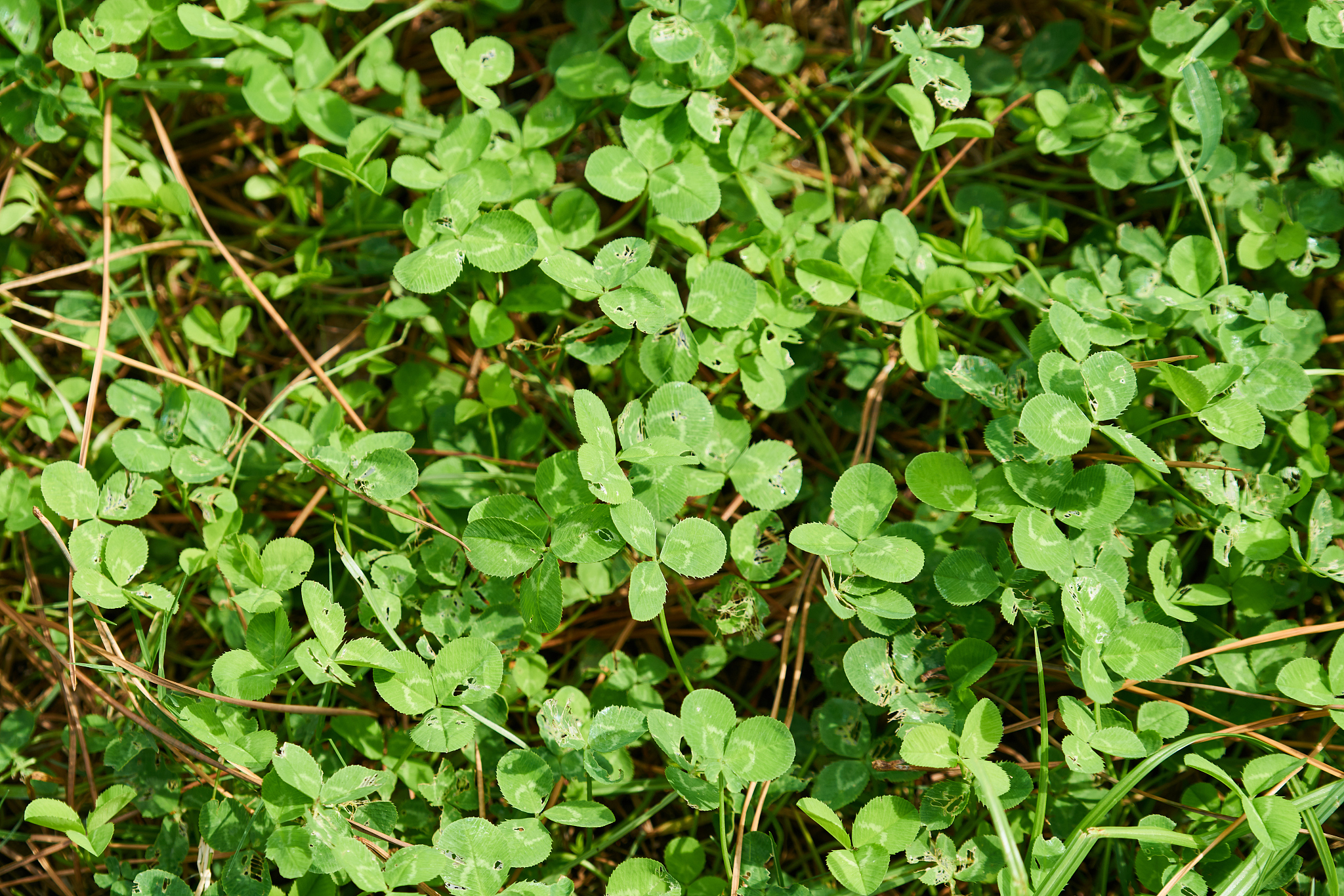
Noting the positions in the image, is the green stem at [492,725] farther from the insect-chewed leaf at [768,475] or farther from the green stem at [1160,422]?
the green stem at [1160,422]

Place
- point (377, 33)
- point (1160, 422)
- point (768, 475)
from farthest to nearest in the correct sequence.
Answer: point (377, 33) < point (768, 475) < point (1160, 422)

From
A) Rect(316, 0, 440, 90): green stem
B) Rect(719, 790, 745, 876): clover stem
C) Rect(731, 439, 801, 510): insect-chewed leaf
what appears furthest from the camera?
Rect(316, 0, 440, 90): green stem

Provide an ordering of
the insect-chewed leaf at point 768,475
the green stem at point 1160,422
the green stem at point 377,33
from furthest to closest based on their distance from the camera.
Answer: the green stem at point 377,33, the insect-chewed leaf at point 768,475, the green stem at point 1160,422

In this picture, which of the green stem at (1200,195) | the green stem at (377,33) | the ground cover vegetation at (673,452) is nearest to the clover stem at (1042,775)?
the ground cover vegetation at (673,452)

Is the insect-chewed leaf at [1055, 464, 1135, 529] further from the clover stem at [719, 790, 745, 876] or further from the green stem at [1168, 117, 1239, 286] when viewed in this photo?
the clover stem at [719, 790, 745, 876]

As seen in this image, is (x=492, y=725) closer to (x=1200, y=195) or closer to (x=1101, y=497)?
(x=1101, y=497)

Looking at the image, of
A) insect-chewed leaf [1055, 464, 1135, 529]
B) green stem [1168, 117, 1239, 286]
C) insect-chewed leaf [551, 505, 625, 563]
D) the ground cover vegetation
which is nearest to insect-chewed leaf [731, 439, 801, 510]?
the ground cover vegetation

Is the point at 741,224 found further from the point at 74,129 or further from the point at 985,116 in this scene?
the point at 74,129

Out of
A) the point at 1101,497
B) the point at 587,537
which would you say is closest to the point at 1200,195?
the point at 1101,497

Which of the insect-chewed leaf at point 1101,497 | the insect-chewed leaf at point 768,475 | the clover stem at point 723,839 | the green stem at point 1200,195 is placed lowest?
the clover stem at point 723,839
